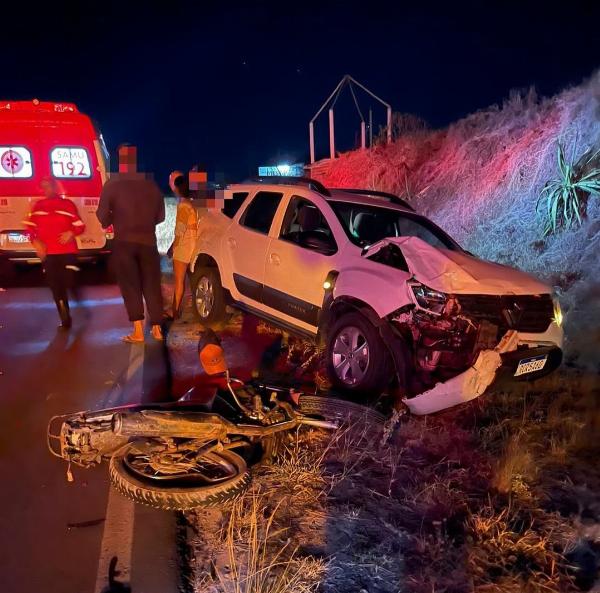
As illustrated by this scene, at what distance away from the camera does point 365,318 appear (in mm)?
4766

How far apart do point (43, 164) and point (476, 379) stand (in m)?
8.33

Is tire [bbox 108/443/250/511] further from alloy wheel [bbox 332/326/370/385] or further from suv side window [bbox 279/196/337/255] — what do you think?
suv side window [bbox 279/196/337/255]

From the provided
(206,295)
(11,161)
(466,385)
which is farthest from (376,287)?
(11,161)

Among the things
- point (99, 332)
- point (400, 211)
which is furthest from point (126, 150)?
point (400, 211)

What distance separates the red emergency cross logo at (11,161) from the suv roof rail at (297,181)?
4.79m

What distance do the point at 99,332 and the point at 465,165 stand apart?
903 cm

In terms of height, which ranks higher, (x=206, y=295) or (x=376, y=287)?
(x=376, y=287)

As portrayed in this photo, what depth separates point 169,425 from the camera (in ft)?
11.1

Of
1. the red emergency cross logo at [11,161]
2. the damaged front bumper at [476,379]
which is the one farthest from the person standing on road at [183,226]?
the damaged front bumper at [476,379]

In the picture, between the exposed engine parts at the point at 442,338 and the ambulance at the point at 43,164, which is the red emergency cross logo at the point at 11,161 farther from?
the exposed engine parts at the point at 442,338

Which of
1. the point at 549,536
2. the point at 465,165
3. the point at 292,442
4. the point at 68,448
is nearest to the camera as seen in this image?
the point at 549,536

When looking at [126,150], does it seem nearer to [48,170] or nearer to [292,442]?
[292,442]

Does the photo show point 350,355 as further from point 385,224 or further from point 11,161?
point 11,161

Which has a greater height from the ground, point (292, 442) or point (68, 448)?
point (68, 448)
